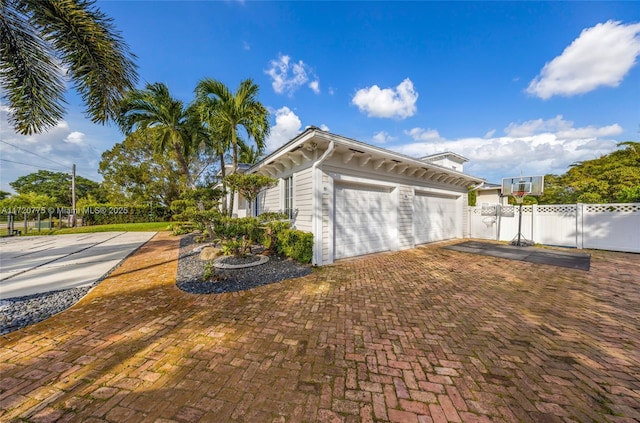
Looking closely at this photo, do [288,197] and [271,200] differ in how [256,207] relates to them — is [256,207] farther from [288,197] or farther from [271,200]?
[288,197]

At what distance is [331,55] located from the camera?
9.56 metres

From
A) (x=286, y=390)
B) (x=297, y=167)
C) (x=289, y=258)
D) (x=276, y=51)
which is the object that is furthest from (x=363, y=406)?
(x=276, y=51)

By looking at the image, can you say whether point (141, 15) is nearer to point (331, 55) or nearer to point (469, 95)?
point (331, 55)

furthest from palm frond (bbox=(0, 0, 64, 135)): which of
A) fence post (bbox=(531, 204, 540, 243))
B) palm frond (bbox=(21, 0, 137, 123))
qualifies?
fence post (bbox=(531, 204, 540, 243))

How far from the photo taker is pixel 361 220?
21.4 feet

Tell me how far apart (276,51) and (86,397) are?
35.1 feet

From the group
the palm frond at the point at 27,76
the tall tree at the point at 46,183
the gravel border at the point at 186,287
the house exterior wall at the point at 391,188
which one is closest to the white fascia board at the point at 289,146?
the house exterior wall at the point at 391,188

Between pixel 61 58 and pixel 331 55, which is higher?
pixel 331 55

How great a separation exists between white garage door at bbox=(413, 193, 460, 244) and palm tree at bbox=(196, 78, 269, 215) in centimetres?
641

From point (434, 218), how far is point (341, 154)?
5892mm

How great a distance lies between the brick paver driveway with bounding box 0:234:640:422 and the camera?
1.62 metres

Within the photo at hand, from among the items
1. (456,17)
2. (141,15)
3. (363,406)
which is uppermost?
(456,17)

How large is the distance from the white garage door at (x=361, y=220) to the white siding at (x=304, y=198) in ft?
2.52

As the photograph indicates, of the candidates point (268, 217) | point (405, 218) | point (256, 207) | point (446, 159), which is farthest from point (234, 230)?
point (446, 159)
